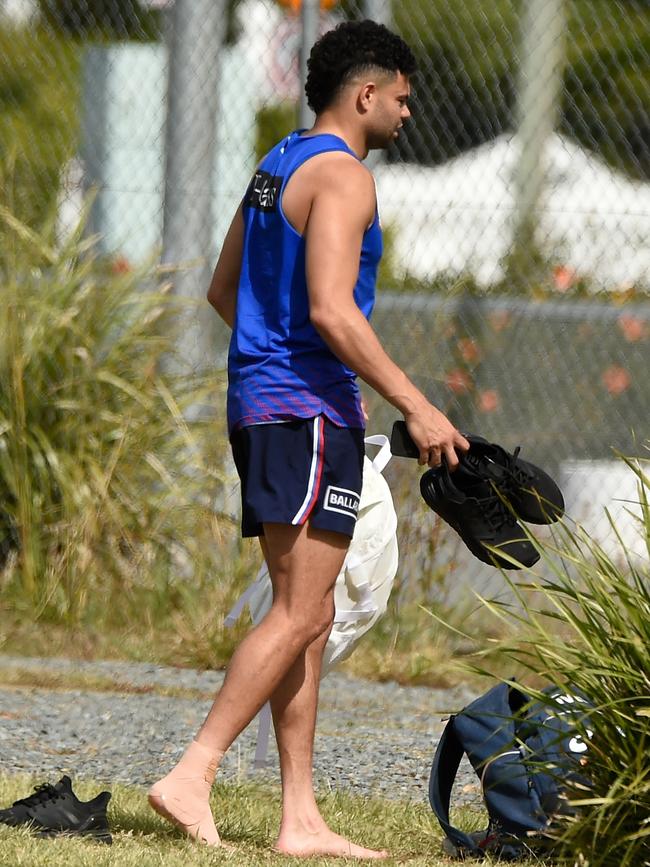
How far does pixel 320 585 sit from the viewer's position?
4062 mm

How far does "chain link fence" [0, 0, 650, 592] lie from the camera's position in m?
7.48

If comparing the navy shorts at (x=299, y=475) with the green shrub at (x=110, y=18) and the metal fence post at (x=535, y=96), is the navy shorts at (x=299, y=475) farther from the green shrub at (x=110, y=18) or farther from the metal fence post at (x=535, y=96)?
the green shrub at (x=110, y=18)

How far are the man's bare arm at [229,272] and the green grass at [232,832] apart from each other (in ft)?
4.48

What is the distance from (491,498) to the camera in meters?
4.08

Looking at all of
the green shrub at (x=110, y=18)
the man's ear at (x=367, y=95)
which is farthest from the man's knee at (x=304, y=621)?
the green shrub at (x=110, y=18)

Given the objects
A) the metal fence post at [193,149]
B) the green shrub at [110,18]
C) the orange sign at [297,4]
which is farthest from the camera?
the green shrub at [110,18]

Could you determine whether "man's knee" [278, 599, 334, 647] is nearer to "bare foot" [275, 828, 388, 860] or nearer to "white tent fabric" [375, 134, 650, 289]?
"bare foot" [275, 828, 388, 860]

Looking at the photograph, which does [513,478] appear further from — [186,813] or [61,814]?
[61,814]

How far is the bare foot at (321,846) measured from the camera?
157 inches

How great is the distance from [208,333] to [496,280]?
143 cm

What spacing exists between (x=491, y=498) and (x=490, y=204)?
12.1ft

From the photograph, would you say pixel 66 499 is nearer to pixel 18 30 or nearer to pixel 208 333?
pixel 208 333

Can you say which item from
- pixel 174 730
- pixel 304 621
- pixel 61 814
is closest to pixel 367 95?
pixel 304 621

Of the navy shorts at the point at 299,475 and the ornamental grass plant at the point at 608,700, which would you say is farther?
the navy shorts at the point at 299,475
